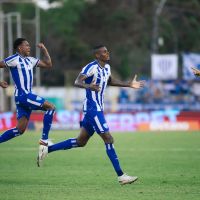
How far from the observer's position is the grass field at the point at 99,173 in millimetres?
14000

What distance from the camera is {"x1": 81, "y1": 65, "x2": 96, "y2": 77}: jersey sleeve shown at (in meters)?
15.7

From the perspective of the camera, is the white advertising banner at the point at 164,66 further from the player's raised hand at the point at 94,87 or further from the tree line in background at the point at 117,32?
the player's raised hand at the point at 94,87

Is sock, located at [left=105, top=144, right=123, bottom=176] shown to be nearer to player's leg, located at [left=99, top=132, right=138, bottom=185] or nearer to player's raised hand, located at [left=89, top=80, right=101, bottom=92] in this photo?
player's leg, located at [left=99, top=132, right=138, bottom=185]

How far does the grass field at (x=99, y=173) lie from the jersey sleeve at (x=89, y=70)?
2207 millimetres

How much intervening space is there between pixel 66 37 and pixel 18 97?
6021 centimetres

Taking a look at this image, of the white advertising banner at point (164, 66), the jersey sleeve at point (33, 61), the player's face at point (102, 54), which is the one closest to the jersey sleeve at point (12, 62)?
the jersey sleeve at point (33, 61)

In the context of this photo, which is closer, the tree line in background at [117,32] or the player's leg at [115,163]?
the player's leg at [115,163]

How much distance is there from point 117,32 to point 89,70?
6107 centimetres

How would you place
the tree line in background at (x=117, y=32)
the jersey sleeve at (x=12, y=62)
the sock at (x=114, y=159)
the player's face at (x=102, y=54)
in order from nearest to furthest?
the sock at (x=114, y=159) < the player's face at (x=102, y=54) < the jersey sleeve at (x=12, y=62) < the tree line in background at (x=117, y=32)

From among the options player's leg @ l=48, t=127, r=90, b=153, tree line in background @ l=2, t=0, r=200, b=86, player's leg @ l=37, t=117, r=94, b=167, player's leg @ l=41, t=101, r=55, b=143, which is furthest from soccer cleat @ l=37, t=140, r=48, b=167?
tree line in background @ l=2, t=0, r=200, b=86

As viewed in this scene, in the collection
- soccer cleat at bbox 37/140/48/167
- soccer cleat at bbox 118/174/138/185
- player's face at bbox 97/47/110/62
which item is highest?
player's face at bbox 97/47/110/62

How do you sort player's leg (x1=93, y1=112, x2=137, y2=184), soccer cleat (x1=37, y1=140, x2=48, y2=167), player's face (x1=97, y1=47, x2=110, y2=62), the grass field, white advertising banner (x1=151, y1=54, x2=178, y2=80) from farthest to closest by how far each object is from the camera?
white advertising banner (x1=151, y1=54, x2=178, y2=80) < soccer cleat (x1=37, y1=140, x2=48, y2=167) < player's face (x1=97, y1=47, x2=110, y2=62) < player's leg (x1=93, y1=112, x2=137, y2=184) < the grass field

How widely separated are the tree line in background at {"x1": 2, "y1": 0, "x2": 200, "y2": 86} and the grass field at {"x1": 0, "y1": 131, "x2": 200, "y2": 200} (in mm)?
45266

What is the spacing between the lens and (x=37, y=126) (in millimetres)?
38875
